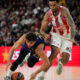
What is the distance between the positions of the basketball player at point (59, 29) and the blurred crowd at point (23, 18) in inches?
212

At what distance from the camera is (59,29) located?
809 cm

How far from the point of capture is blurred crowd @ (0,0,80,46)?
560 inches

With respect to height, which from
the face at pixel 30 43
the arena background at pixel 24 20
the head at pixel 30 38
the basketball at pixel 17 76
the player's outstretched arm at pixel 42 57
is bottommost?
the arena background at pixel 24 20

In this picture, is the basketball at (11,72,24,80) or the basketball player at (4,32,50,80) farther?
the basketball at (11,72,24,80)

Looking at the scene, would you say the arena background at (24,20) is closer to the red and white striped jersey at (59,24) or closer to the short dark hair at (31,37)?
the red and white striped jersey at (59,24)

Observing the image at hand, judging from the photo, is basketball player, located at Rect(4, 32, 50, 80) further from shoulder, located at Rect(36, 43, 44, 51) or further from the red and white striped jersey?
the red and white striped jersey

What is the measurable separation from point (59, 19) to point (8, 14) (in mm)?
8947

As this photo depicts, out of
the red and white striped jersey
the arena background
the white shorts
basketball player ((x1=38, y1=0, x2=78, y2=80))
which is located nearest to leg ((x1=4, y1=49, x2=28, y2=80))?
basketball player ((x1=38, y1=0, x2=78, y2=80))

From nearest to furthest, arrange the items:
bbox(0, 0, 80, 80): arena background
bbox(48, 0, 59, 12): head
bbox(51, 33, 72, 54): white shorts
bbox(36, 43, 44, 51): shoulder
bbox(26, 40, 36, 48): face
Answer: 1. bbox(26, 40, 36, 48): face
2. bbox(36, 43, 44, 51): shoulder
3. bbox(48, 0, 59, 12): head
4. bbox(51, 33, 72, 54): white shorts
5. bbox(0, 0, 80, 80): arena background

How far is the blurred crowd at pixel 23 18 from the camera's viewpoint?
14227 mm

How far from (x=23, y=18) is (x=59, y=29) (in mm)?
7291

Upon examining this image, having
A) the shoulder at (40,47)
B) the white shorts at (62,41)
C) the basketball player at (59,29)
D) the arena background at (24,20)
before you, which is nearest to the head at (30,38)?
the shoulder at (40,47)

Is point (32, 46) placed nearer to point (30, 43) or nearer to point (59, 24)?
point (30, 43)

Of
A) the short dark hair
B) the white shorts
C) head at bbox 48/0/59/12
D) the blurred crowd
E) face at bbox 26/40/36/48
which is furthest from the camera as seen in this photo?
the blurred crowd
